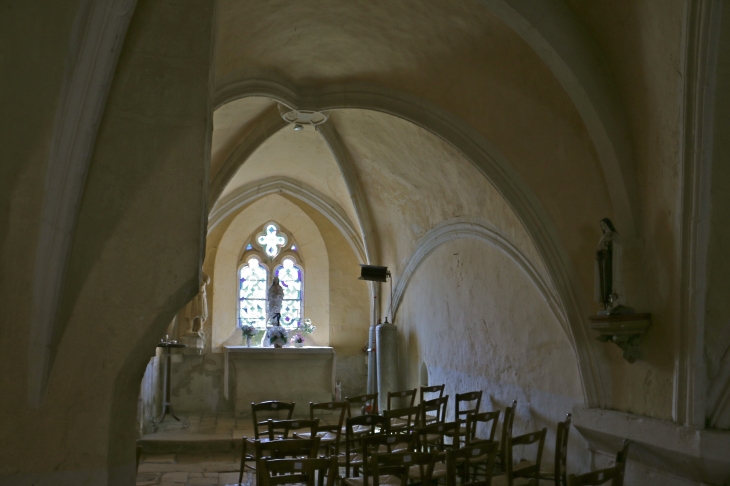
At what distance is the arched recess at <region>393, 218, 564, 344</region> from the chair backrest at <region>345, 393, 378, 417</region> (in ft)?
5.97

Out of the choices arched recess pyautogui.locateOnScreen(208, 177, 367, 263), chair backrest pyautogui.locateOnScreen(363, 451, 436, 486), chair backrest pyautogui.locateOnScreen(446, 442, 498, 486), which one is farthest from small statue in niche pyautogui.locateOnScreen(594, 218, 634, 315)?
arched recess pyautogui.locateOnScreen(208, 177, 367, 263)

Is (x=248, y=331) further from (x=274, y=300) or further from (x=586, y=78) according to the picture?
(x=586, y=78)

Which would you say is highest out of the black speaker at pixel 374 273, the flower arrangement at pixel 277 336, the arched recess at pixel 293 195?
the arched recess at pixel 293 195

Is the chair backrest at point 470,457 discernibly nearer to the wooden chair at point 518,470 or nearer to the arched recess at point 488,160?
the wooden chair at point 518,470

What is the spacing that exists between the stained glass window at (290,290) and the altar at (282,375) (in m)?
1.54

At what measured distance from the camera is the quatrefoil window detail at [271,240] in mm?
13461

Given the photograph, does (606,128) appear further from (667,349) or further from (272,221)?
(272,221)

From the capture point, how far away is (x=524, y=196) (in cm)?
628

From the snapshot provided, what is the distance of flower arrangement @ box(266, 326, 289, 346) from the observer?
1190cm

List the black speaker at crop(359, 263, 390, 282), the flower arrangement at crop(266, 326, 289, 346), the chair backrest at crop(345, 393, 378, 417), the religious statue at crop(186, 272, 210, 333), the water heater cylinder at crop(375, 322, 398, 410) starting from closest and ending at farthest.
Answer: the chair backrest at crop(345, 393, 378, 417) → the water heater cylinder at crop(375, 322, 398, 410) → the black speaker at crop(359, 263, 390, 282) → the religious statue at crop(186, 272, 210, 333) → the flower arrangement at crop(266, 326, 289, 346)

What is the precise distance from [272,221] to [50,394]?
34.1 feet

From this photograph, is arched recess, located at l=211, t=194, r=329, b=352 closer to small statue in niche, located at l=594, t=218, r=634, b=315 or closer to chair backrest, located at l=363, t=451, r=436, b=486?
small statue in niche, located at l=594, t=218, r=634, b=315

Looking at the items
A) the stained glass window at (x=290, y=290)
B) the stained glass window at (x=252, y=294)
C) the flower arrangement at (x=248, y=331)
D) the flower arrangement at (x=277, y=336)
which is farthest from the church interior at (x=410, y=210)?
the stained glass window at (x=290, y=290)

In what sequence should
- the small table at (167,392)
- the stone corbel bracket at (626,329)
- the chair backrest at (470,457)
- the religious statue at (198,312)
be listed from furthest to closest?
the religious statue at (198,312), the small table at (167,392), the stone corbel bracket at (626,329), the chair backrest at (470,457)
